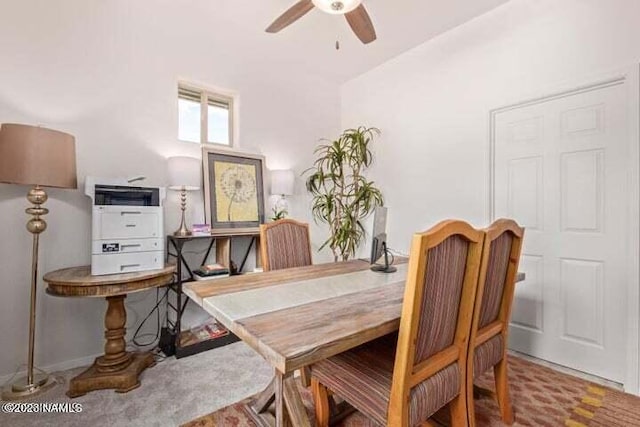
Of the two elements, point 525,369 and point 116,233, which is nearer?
point 116,233

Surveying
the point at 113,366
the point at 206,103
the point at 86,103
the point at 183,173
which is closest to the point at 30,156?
the point at 86,103

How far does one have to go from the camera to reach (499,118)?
2.59 meters

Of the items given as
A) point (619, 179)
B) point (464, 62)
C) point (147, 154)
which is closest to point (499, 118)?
point (464, 62)

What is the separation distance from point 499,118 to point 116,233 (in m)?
3.05

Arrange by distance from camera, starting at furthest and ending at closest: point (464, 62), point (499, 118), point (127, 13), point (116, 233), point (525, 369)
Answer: point (464, 62) < point (499, 118) < point (127, 13) < point (525, 369) < point (116, 233)

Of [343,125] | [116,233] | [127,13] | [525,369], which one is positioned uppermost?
[127,13]

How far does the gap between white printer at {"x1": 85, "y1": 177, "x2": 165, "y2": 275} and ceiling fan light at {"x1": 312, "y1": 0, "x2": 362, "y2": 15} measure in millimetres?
1638

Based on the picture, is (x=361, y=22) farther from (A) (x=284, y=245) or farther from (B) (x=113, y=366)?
(B) (x=113, y=366)

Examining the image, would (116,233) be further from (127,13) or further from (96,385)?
(127,13)

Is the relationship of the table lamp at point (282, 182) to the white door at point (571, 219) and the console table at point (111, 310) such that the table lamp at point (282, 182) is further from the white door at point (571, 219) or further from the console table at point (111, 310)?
the white door at point (571, 219)

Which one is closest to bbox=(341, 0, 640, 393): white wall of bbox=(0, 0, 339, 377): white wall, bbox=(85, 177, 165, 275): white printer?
bbox=(0, 0, 339, 377): white wall

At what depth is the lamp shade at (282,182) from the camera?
10.6 feet

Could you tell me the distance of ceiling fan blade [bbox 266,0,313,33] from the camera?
76.4 inches

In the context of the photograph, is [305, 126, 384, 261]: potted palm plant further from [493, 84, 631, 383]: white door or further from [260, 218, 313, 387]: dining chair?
[493, 84, 631, 383]: white door
